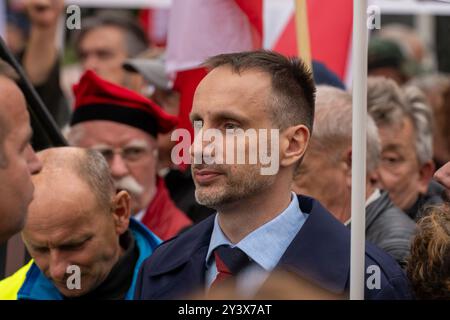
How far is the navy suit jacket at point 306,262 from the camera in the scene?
3.46 metres

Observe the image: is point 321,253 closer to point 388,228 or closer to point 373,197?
point 388,228

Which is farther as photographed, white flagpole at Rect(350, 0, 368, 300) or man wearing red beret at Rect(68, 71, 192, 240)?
man wearing red beret at Rect(68, 71, 192, 240)

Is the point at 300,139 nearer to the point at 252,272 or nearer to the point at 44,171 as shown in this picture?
the point at 252,272

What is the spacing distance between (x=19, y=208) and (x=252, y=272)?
→ 691 mm

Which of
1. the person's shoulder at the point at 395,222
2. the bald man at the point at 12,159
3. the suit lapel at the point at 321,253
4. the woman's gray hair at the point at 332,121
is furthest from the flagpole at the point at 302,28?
the bald man at the point at 12,159

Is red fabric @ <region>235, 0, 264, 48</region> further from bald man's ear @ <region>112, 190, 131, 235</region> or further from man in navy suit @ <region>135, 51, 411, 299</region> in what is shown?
man in navy suit @ <region>135, 51, 411, 299</region>

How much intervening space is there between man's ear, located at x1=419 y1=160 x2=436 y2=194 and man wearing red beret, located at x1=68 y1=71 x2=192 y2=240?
1.18 metres

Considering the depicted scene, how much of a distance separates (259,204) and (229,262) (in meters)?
0.19

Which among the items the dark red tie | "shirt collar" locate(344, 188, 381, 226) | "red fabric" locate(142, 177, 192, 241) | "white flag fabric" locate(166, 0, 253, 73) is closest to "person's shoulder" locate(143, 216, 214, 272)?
the dark red tie

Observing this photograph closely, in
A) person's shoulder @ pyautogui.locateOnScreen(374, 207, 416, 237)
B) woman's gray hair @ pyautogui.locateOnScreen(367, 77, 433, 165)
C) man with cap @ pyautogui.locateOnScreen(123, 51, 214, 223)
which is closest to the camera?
person's shoulder @ pyautogui.locateOnScreen(374, 207, 416, 237)

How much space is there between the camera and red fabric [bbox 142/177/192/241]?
5.50 metres

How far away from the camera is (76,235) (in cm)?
423

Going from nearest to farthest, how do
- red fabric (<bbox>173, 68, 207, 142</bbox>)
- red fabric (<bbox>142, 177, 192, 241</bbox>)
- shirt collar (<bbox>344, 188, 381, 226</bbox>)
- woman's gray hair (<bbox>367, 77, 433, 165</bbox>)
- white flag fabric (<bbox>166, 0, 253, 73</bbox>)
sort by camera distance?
shirt collar (<bbox>344, 188, 381, 226</bbox>)
white flag fabric (<bbox>166, 0, 253, 73</bbox>)
red fabric (<bbox>173, 68, 207, 142</bbox>)
red fabric (<bbox>142, 177, 192, 241</bbox>)
woman's gray hair (<bbox>367, 77, 433, 165</bbox>)

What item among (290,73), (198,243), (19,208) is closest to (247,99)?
(290,73)
